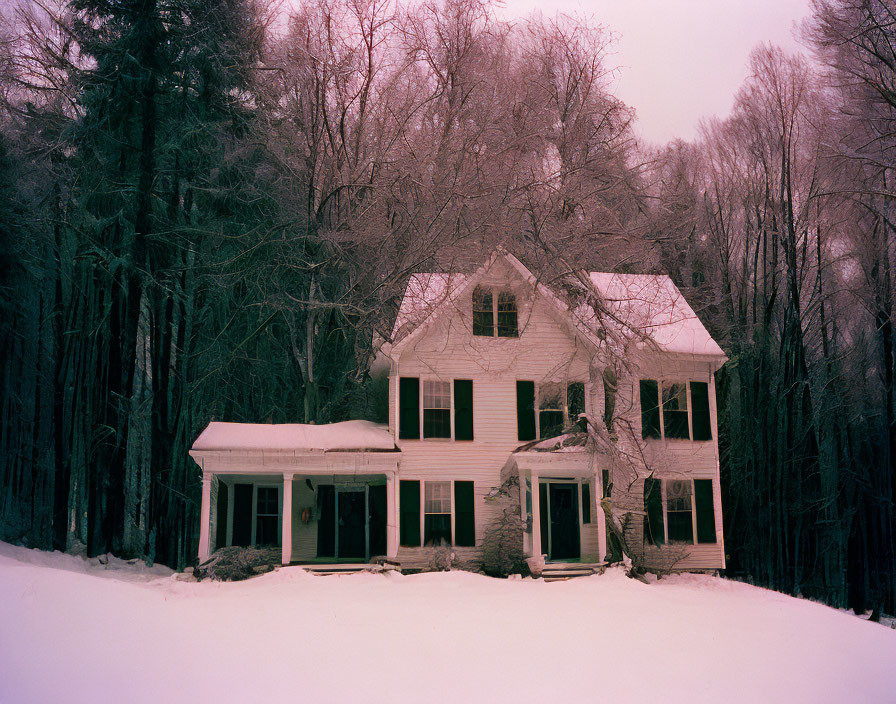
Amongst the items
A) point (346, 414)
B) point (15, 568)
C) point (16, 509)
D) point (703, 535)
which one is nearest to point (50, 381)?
point (16, 509)

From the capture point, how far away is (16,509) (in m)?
27.3

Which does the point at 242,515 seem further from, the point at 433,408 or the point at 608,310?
the point at 608,310

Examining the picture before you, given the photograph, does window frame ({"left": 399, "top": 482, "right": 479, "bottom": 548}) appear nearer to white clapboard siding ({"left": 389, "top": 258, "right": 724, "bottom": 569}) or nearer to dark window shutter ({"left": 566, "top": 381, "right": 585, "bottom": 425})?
white clapboard siding ({"left": 389, "top": 258, "right": 724, "bottom": 569})

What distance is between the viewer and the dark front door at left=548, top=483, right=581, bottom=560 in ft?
60.2

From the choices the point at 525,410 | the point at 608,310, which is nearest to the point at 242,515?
the point at 525,410

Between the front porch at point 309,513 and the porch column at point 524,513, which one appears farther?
the front porch at point 309,513

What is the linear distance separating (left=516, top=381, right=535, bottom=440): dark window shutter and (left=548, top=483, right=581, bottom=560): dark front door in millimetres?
1556

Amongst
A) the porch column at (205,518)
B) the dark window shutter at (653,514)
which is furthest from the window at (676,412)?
the porch column at (205,518)

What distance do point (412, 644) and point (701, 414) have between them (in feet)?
37.4

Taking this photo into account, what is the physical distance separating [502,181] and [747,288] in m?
11.3

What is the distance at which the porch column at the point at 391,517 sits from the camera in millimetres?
16939

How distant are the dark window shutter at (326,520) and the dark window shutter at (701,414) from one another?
32.1 feet

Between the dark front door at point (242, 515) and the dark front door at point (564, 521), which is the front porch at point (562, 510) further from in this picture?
the dark front door at point (242, 515)

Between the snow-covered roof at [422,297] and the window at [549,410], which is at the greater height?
the snow-covered roof at [422,297]
